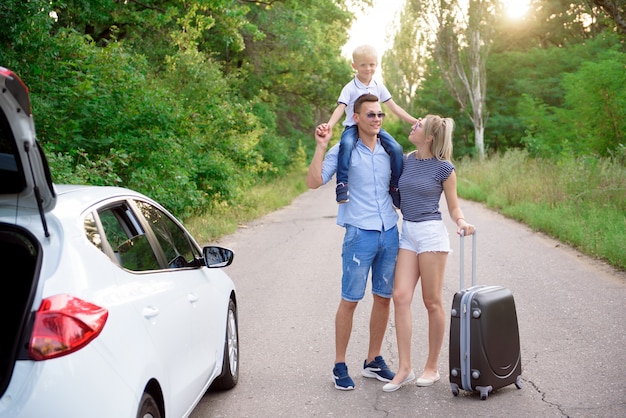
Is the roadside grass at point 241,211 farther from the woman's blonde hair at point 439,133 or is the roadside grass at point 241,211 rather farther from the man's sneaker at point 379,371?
the woman's blonde hair at point 439,133

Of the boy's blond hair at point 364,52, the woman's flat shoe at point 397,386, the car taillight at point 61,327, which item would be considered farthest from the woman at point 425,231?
the car taillight at point 61,327

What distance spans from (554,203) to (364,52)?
12519mm

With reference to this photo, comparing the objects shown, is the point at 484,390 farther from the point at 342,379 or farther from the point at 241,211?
the point at 241,211

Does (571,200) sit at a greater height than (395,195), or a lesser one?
lesser

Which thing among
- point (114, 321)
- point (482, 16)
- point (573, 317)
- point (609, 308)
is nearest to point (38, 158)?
point (114, 321)

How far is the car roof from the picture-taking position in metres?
2.80

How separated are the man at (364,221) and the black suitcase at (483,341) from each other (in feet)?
1.95

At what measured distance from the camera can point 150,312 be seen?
141 inches

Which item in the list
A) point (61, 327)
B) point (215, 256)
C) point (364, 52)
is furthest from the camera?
point (364, 52)

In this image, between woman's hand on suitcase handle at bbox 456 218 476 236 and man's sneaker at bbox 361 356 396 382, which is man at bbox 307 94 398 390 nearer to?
man's sneaker at bbox 361 356 396 382

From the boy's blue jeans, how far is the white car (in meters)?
1.69

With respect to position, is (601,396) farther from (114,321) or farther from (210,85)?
(210,85)

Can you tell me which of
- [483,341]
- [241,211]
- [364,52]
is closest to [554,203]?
[241,211]

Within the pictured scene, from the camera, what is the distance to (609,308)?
802 cm
